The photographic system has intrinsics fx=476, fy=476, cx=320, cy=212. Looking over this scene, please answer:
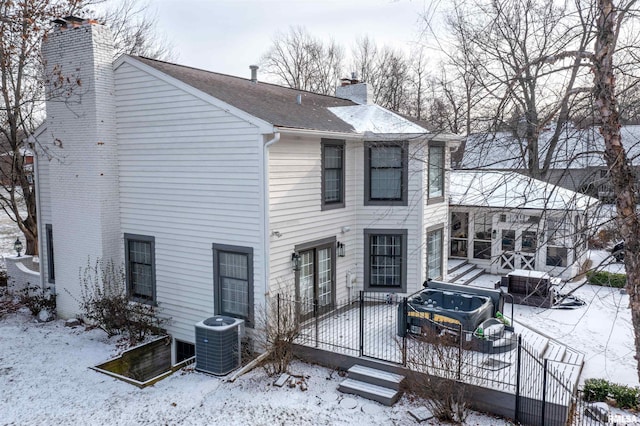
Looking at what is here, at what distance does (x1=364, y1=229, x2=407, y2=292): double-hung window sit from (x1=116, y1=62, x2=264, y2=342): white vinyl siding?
4.07 meters

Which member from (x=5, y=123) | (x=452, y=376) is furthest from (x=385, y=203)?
(x=5, y=123)

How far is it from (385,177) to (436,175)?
193cm

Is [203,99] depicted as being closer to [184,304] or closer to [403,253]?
[184,304]

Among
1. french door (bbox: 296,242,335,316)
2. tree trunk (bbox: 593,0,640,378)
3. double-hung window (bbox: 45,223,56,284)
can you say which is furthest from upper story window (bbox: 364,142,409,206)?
double-hung window (bbox: 45,223,56,284)

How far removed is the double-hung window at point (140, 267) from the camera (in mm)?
11820

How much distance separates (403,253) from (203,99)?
6.62 metres

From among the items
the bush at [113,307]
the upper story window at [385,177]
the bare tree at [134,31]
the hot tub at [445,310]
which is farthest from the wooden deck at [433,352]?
the bare tree at [134,31]

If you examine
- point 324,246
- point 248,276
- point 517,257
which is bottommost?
point 517,257

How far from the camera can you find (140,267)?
1212 centimetres

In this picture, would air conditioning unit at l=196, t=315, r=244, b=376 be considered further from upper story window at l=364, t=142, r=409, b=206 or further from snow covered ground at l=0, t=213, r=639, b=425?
upper story window at l=364, t=142, r=409, b=206

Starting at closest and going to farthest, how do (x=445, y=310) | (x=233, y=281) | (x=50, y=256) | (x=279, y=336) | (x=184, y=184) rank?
(x=279, y=336), (x=445, y=310), (x=233, y=281), (x=184, y=184), (x=50, y=256)

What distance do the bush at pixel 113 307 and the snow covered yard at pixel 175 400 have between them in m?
1.00

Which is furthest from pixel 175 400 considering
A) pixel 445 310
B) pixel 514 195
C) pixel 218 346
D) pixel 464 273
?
pixel 514 195

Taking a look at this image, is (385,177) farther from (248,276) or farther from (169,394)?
(169,394)
